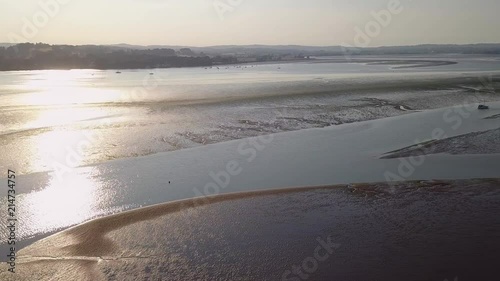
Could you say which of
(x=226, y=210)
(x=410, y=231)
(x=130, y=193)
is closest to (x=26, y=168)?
(x=130, y=193)

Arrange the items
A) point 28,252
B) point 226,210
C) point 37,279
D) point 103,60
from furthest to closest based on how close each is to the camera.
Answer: point 103,60, point 226,210, point 28,252, point 37,279

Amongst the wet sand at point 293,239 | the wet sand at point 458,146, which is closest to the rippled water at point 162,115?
the wet sand at point 458,146

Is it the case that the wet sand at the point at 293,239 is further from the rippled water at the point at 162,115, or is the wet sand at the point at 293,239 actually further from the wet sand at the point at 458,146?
the rippled water at the point at 162,115

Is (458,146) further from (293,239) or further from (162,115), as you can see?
(162,115)

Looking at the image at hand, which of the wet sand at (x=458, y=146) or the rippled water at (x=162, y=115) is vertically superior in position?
the rippled water at (x=162, y=115)

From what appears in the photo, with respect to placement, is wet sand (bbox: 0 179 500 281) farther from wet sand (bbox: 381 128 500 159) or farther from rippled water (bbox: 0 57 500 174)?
rippled water (bbox: 0 57 500 174)

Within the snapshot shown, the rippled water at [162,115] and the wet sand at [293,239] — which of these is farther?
the rippled water at [162,115]

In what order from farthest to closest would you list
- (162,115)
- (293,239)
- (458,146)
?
(162,115)
(458,146)
(293,239)

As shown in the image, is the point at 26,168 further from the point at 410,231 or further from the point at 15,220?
the point at 410,231

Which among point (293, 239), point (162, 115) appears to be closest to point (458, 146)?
point (293, 239)
